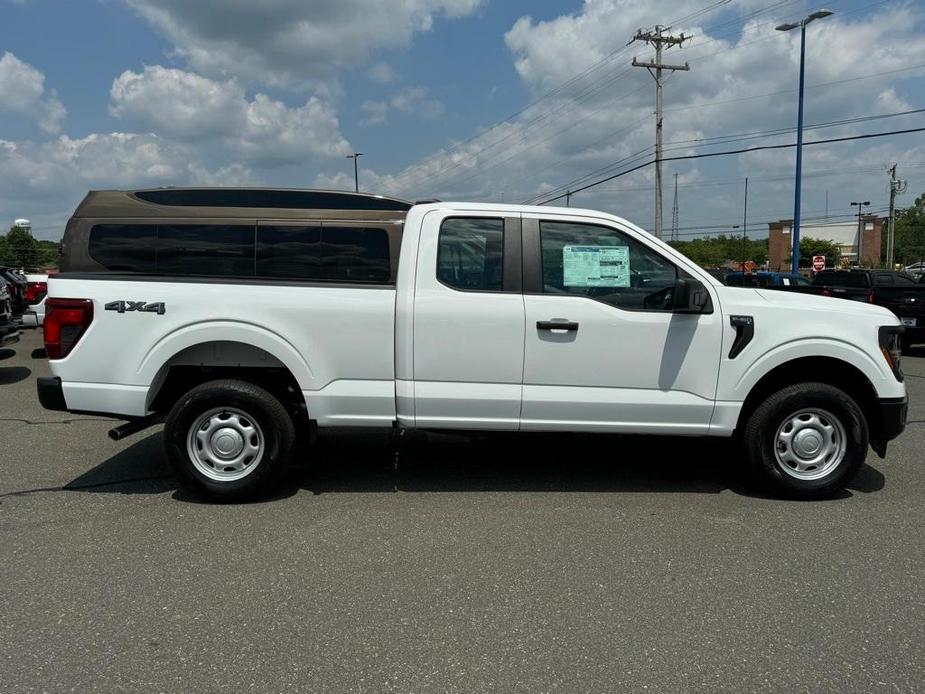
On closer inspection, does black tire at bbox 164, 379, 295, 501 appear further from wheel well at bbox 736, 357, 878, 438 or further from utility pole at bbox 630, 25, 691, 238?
utility pole at bbox 630, 25, 691, 238

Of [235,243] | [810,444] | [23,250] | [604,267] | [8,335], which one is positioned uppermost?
[23,250]

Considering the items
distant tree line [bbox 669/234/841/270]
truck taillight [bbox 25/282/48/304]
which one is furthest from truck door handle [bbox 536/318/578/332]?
distant tree line [bbox 669/234/841/270]

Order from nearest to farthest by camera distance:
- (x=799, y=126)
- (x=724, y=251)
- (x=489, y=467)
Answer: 1. (x=489, y=467)
2. (x=799, y=126)
3. (x=724, y=251)

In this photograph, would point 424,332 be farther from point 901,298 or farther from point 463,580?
point 901,298

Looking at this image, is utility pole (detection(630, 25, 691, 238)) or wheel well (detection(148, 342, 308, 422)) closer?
wheel well (detection(148, 342, 308, 422))

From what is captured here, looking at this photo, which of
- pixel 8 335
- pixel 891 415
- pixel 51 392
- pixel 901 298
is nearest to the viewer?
pixel 51 392

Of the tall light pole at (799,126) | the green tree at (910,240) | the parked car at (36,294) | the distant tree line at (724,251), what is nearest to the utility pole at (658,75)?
the tall light pole at (799,126)

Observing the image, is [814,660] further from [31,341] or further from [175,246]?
[31,341]

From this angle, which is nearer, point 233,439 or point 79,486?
point 233,439

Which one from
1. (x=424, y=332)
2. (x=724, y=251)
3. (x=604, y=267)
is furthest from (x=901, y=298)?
(x=724, y=251)

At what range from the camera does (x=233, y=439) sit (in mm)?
5027

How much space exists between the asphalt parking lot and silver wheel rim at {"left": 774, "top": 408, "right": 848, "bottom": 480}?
271 millimetres

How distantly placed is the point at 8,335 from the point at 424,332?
28.6 ft

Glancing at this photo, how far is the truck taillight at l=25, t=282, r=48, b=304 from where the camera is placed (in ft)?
41.9
